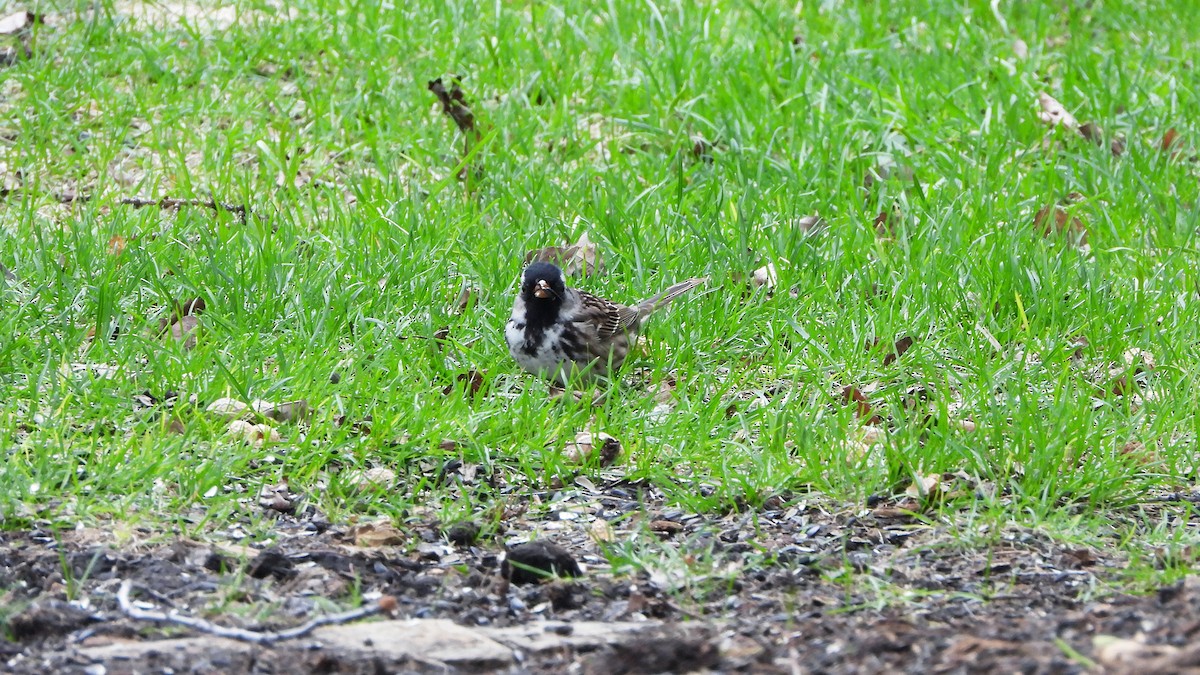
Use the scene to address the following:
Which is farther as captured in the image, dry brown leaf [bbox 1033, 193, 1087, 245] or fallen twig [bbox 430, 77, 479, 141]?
fallen twig [bbox 430, 77, 479, 141]

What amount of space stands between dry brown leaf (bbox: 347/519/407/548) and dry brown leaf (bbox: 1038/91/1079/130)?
14.9 feet

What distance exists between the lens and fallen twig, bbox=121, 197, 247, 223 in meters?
6.28

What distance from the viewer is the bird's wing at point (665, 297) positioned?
5.39 meters

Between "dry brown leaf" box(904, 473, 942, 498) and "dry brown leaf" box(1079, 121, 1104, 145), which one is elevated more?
"dry brown leaf" box(1079, 121, 1104, 145)

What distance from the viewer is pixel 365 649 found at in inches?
119

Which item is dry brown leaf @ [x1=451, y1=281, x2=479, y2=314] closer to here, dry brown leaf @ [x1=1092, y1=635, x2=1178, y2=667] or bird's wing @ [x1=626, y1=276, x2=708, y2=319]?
bird's wing @ [x1=626, y1=276, x2=708, y2=319]

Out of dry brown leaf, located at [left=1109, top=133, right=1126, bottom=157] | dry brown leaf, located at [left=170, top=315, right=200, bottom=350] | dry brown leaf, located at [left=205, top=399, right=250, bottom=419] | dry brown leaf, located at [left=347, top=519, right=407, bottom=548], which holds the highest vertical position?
dry brown leaf, located at [left=1109, top=133, right=1126, bottom=157]

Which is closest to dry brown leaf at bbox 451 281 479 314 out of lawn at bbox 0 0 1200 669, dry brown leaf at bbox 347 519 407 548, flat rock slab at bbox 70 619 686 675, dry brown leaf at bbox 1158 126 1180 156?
lawn at bbox 0 0 1200 669

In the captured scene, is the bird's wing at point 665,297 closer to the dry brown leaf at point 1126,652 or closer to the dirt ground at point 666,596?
the dirt ground at point 666,596

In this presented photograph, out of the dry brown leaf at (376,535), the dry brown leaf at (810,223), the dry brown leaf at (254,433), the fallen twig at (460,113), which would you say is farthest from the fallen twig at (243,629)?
the fallen twig at (460,113)

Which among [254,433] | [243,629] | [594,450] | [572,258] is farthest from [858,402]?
[243,629]

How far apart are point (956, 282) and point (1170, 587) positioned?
2.44 meters

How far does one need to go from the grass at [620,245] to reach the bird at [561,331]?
14cm

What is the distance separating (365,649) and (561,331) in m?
2.10
